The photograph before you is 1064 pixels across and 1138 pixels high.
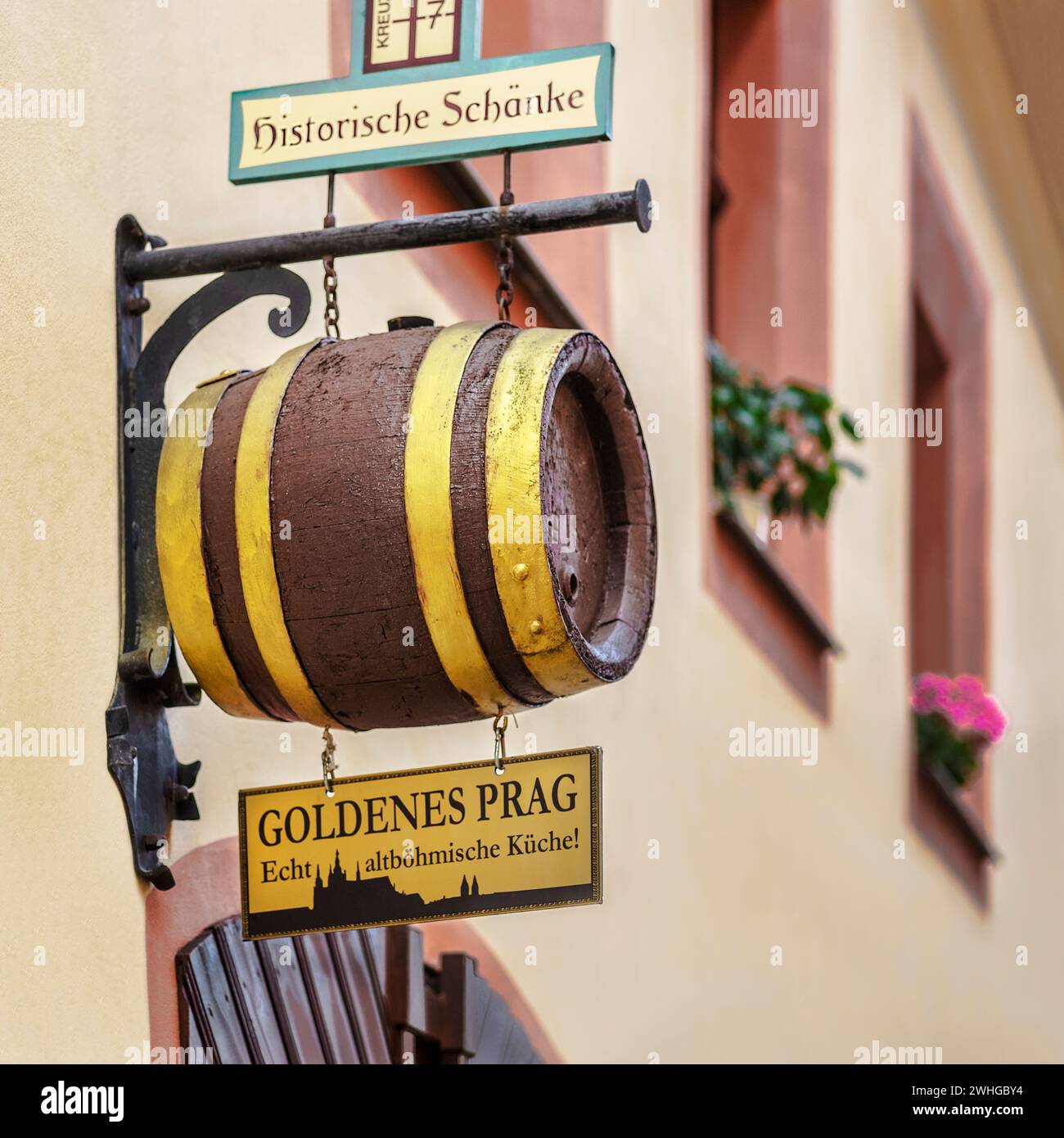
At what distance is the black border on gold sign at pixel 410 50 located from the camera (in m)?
2.06

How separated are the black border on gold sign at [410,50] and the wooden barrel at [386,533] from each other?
1.09ft

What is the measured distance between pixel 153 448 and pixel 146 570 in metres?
0.15

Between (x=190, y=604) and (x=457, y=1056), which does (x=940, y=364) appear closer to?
(x=457, y=1056)

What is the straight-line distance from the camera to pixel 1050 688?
9125mm

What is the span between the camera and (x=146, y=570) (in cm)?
220

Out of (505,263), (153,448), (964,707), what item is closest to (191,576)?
(153,448)

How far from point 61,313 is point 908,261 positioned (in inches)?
219

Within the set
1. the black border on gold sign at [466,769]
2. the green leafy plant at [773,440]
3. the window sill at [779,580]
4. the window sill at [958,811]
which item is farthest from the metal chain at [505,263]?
the window sill at [958,811]

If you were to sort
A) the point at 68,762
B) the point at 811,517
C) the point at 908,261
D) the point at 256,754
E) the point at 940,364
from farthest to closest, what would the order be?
the point at 940,364 < the point at 908,261 < the point at 811,517 < the point at 256,754 < the point at 68,762

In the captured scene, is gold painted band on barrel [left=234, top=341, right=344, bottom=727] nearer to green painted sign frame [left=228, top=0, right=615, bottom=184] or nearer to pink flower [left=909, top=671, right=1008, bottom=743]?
green painted sign frame [left=228, top=0, right=615, bottom=184]

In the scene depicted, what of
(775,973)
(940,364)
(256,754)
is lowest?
(775,973)

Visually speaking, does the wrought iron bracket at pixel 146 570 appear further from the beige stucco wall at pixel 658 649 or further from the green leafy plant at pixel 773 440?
the green leafy plant at pixel 773 440

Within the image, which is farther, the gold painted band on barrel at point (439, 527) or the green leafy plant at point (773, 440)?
the green leafy plant at point (773, 440)

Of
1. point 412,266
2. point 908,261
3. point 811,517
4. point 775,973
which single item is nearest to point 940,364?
point 908,261
